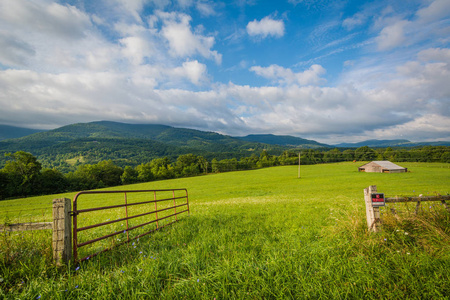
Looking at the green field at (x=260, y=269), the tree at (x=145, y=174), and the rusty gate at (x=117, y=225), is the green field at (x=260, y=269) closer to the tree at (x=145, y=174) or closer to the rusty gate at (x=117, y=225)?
the rusty gate at (x=117, y=225)

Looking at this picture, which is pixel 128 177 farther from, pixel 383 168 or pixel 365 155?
pixel 365 155

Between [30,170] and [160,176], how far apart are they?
42952 mm

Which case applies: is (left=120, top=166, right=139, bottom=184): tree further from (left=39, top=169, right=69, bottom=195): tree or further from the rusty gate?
the rusty gate

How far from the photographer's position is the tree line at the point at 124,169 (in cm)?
5534

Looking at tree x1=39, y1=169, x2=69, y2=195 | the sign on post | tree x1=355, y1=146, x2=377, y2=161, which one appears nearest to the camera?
the sign on post

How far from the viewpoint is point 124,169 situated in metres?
85.3

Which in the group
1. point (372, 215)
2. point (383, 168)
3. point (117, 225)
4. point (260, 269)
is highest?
point (372, 215)

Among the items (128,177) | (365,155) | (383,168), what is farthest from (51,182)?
(365,155)

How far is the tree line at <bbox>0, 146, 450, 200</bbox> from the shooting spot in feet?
182

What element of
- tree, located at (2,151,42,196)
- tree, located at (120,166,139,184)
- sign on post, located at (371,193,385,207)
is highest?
sign on post, located at (371,193,385,207)

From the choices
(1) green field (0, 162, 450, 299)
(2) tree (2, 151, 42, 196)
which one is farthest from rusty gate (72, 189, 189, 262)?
(2) tree (2, 151, 42, 196)

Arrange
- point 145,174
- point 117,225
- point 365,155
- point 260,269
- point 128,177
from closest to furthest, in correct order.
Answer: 1. point 260,269
2. point 117,225
3. point 128,177
4. point 145,174
5. point 365,155

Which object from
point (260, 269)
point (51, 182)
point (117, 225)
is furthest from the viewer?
point (51, 182)

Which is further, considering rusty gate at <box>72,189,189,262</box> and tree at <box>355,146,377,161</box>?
tree at <box>355,146,377,161</box>
